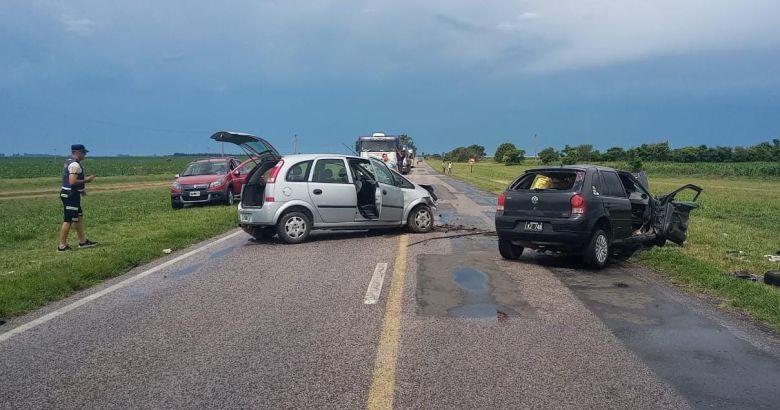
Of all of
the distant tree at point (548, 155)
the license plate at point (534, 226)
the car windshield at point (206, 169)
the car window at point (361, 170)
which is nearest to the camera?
the license plate at point (534, 226)

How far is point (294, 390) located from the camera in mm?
4574

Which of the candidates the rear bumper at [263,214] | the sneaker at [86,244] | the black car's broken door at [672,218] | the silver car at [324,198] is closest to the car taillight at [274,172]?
the silver car at [324,198]

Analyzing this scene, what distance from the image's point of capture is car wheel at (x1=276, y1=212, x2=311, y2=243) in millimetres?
12242

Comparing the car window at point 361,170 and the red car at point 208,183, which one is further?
the red car at point 208,183

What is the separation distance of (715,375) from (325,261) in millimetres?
6378

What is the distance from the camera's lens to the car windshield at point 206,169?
22969 mm

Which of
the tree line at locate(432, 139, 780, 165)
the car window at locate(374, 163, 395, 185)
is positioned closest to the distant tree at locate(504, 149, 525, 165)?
the tree line at locate(432, 139, 780, 165)

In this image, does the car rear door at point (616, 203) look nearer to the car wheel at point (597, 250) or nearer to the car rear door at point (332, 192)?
the car wheel at point (597, 250)

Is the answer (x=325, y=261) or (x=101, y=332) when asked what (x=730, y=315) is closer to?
(x=325, y=261)

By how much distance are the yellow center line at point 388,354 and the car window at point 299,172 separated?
453 cm

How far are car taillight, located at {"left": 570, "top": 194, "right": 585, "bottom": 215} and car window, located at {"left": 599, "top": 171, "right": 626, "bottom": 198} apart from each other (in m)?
0.95

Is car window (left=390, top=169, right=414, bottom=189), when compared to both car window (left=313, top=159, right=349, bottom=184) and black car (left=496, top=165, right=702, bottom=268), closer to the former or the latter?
car window (left=313, top=159, right=349, bottom=184)

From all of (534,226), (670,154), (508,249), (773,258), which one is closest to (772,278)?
A: (773,258)

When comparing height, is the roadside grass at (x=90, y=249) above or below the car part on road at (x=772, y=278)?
above
